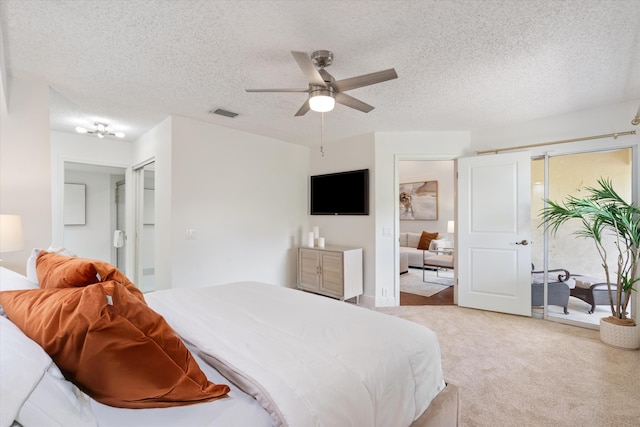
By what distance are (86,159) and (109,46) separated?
280cm

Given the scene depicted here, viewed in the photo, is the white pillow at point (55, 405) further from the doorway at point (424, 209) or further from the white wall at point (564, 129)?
the doorway at point (424, 209)

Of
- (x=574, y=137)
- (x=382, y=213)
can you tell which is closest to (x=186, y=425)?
(x=382, y=213)

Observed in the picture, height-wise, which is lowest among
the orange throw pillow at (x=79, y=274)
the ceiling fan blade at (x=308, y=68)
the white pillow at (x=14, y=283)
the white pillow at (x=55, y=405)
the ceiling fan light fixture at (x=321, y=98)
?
the white pillow at (x=55, y=405)

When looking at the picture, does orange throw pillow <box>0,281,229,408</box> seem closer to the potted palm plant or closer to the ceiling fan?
the ceiling fan

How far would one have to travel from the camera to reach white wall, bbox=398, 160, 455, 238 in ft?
23.5

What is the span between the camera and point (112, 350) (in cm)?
83

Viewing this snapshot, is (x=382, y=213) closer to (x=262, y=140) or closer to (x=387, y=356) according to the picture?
(x=262, y=140)

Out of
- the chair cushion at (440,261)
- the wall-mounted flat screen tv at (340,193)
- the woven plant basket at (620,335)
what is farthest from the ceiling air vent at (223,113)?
the woven plant basket at (620,335)

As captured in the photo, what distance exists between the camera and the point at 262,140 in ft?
14.3

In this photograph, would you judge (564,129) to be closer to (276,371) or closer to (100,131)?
(276,371)

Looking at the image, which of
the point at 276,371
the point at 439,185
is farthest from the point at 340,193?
the point at 439,185

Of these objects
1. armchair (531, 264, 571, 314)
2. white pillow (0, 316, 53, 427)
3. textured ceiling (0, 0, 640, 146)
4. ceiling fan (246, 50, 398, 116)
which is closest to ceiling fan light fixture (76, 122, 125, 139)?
textured ceiling (0, 0, 640, 146)

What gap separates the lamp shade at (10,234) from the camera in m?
2.04

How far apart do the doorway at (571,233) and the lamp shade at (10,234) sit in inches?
199
